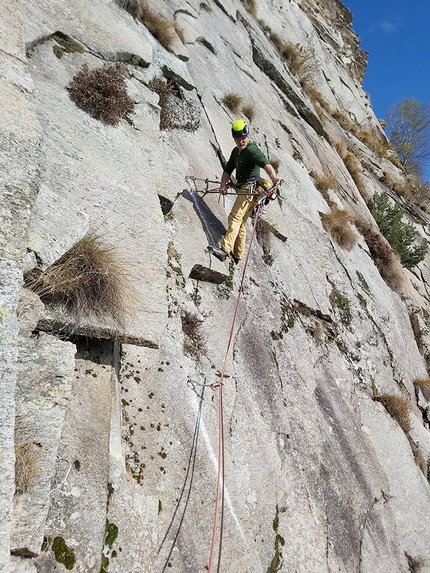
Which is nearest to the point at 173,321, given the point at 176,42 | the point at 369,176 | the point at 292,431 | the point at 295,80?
the point at 292,431

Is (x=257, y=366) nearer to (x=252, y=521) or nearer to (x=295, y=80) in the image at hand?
(x=252, y=521)

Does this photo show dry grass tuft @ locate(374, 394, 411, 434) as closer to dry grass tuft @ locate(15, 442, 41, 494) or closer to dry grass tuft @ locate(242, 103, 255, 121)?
dry grass tuft @ locate(15, 442, 41, 494)

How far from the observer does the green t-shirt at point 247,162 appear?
6.50 m

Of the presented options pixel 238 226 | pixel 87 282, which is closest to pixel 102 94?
pixel 238 226

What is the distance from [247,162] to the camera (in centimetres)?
664

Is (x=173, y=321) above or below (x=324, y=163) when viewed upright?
below

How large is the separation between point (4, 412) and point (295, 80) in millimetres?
16999

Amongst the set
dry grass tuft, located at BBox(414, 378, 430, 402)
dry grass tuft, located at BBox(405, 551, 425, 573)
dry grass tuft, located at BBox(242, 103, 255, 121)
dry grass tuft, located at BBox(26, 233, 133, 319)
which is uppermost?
dry grass tuft, located at BBox(242, 103, 255, 121)

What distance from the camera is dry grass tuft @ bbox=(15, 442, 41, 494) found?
2.46m

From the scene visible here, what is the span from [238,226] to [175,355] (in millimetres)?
2727

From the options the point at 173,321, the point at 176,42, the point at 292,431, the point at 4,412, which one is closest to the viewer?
the point at 4,412

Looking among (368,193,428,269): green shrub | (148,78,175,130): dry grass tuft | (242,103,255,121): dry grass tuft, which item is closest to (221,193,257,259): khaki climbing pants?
(148,78,175,130): dry grass tuft

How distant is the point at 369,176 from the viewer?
17.7 m

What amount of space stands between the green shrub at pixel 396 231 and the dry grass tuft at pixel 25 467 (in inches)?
535
